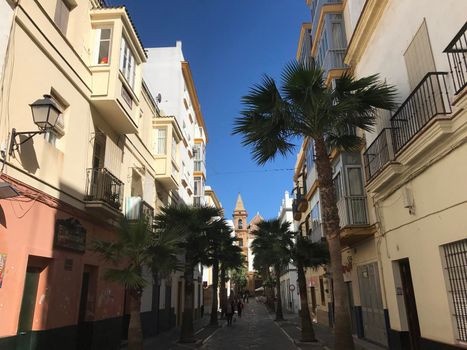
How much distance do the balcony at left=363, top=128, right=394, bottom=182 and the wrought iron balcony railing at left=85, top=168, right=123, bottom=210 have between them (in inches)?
318

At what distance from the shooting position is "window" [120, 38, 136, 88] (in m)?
13.7

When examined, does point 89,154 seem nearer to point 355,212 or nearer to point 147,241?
point 147,241

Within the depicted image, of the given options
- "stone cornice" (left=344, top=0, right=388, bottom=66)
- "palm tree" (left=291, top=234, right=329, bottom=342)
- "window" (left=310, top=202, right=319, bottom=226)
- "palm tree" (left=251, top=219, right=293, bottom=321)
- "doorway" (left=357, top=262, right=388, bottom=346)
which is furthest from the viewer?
"palm tree" (left=251, top=219, right=293, bottom=321)

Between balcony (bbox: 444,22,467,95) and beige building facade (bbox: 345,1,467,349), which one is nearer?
balcony (bbox: 444,22,467,95)

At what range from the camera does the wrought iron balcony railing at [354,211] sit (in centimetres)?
1541

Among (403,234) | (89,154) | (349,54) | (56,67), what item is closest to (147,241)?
(89,154)

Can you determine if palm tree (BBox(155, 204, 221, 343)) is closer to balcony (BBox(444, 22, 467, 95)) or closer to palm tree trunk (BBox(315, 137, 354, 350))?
palm tree trunk (BBox(315, 137, 354, 350))

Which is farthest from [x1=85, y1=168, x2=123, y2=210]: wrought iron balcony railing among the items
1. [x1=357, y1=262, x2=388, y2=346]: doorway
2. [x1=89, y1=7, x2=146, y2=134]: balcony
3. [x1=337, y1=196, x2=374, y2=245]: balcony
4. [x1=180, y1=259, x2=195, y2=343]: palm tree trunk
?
[x1=357, y1=262, x2=388, y2=346]: doorway

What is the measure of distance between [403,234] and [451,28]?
5.57 meters

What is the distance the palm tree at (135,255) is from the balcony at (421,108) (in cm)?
655

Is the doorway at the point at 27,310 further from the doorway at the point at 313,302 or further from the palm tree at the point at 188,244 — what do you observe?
the doorway at the point at 313,302

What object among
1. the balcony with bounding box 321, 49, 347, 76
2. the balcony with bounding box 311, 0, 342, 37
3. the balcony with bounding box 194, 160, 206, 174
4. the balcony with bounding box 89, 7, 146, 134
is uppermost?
the balcony with bounding box 311, 0, 342, 37

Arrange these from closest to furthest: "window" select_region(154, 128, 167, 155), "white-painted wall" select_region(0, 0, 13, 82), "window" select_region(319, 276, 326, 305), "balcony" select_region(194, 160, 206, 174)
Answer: "white-painted wall" select_region(0, 0, 13, 82)
"window" select_region(154, 128, 167, 155)
"window" select_region(319, 276, 326, 305)
"balcony" select_region(194, 160, 206, 174)

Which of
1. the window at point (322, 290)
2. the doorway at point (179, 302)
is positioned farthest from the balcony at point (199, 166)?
the window at point (322, 290)
